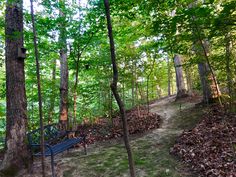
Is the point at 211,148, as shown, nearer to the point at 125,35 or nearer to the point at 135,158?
the point at 135,158

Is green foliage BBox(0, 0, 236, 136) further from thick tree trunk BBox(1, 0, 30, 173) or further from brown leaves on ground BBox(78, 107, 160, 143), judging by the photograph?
brown leaves on ground BBox(78, 107, 160, 143)

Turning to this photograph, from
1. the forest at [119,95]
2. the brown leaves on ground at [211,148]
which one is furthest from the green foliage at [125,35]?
the brown leaves on ground at [211,148]

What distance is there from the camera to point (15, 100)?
473 centimetres

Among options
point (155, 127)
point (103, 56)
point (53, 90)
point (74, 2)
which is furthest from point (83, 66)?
point (155, 127)

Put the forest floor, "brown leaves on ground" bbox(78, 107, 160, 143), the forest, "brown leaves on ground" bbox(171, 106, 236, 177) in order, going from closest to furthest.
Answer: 1. "brown leaves on ground" bbox(171, 106, 236, 177)
2. the forest
3. the forest floor
4. "brown leaves on ground" bbox(78, 107, 160, 143)

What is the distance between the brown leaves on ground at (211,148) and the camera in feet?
11.8

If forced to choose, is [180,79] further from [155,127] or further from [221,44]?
[221,44]

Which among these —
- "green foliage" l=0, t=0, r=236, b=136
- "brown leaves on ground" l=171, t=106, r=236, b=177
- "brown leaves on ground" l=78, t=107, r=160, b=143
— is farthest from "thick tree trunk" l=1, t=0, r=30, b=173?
"brown leaves on ground" l=171, t=106, r=236, b=177

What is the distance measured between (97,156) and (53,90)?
4358 millimetres

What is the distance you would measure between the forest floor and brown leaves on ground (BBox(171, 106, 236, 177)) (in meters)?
0.25

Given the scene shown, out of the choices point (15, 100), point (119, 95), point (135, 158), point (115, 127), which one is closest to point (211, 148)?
point (135, 158)

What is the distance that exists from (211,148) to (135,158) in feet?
5.14

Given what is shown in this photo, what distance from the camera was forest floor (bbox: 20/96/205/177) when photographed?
4142 mm

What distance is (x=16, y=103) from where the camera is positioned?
4.73 m
